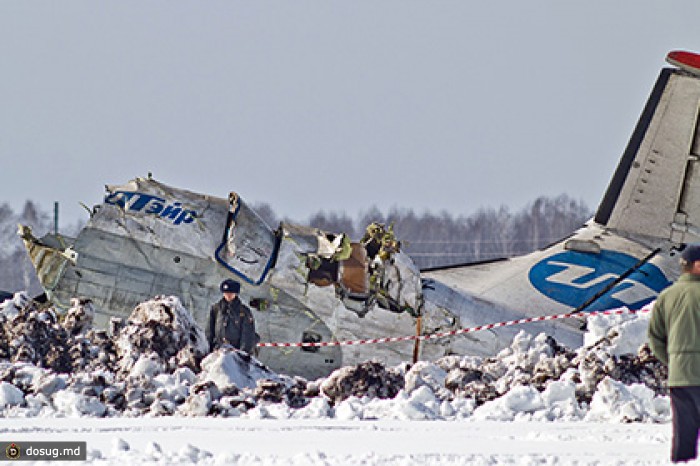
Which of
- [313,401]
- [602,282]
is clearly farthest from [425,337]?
[313,401]

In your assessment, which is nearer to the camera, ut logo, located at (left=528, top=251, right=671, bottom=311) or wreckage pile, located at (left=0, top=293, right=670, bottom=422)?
wreckage pile, located at (left=0, top=293, right=670, bottom=422)

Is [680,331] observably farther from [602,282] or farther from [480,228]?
[480,228]

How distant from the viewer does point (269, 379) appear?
12656mm

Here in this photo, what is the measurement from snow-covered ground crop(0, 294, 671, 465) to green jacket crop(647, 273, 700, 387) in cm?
64

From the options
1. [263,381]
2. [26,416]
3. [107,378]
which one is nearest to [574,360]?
[263,381]

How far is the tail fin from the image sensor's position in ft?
56.2

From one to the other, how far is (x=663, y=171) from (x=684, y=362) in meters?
9.86

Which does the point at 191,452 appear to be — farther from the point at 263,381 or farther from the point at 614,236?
the point at 614,236

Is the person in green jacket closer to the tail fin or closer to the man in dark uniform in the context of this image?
the man in dark uniform

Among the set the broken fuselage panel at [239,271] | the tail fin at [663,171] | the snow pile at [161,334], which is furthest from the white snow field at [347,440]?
the tail fin at [663,171]

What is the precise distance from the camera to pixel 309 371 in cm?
1625

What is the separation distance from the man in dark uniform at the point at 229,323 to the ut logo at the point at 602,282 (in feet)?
17.9

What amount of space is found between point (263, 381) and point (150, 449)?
3742 mm

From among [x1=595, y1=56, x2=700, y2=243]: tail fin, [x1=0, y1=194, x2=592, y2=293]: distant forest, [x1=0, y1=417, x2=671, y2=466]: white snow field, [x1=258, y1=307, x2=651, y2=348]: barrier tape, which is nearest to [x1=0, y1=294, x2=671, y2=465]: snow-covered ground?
[x1=0, y1=417, x2=671, y2=466]: white snow field
